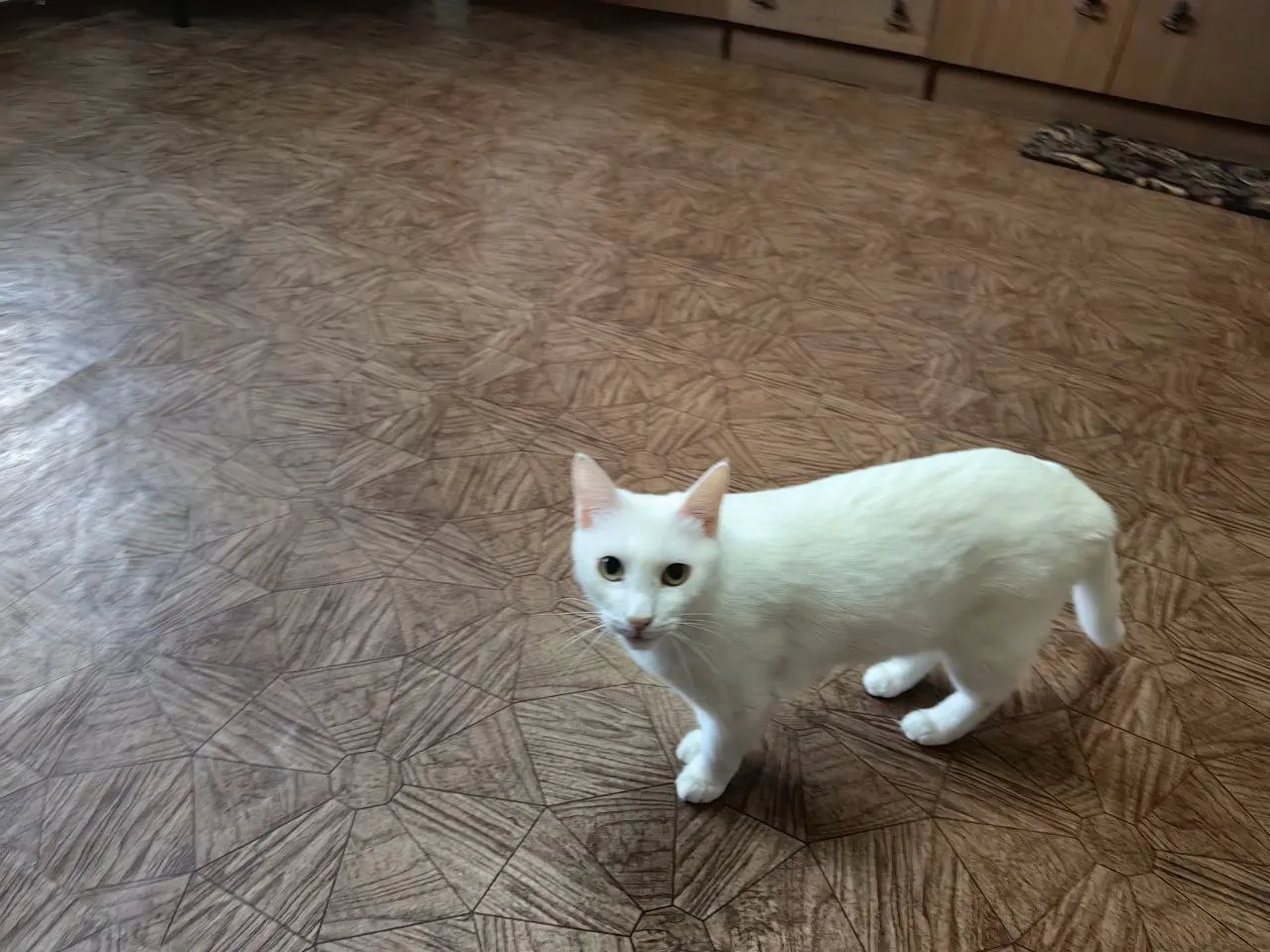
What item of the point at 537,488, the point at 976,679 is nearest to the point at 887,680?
the point at 976,679

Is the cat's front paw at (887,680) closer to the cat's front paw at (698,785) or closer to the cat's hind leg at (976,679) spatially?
the cat's hind leg at (976,679)

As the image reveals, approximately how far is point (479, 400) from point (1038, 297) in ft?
4.27

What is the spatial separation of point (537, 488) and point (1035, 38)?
230 centimetres

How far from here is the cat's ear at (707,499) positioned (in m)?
0.88

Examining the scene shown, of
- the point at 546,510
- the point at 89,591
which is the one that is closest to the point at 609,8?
the point at 546,510

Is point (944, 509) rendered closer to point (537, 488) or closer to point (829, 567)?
point (829, 567)

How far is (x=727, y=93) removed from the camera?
303 centimetres

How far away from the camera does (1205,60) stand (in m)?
2.60

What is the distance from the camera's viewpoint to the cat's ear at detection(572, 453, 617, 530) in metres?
0.90

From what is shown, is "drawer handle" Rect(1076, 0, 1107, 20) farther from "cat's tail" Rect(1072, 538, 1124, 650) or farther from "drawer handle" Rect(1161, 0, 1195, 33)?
"cat's tail" Rect(1072, 538, 1124, 650)

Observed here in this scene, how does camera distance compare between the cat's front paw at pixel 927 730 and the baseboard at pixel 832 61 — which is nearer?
the cat's front paw at pixel 927 730

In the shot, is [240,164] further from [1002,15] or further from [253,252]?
[1002,15]

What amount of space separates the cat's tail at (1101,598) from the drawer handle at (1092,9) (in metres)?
2.27

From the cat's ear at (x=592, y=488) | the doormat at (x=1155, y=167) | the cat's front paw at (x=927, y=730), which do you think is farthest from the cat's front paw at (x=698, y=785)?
the doormat at (x=1155, y=167)
